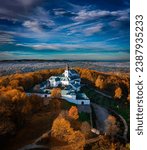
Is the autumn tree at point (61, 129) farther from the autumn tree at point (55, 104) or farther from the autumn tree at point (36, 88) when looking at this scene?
the autumn tree at point (36, 88)

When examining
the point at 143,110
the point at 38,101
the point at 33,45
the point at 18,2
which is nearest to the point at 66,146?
the point at 38,101

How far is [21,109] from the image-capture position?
223 cm

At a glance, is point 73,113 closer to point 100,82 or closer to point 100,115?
point 100,115

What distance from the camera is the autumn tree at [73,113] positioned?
7.38 ft

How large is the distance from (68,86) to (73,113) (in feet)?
0.63

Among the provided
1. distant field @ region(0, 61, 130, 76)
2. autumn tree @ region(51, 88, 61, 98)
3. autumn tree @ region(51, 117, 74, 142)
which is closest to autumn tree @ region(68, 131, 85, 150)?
autumn tree @ region(51, 117, 74, 142)

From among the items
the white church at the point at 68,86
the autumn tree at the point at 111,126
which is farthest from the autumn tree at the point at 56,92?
the autumn tree at the point at 111,126

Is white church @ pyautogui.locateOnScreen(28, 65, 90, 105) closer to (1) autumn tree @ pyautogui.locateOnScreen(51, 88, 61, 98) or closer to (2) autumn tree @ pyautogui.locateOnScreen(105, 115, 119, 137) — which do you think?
(1) autumn tree @ pyautogui.locateOnScreen(51, 88, 61, 98)

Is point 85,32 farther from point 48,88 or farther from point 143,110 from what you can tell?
point 143,110

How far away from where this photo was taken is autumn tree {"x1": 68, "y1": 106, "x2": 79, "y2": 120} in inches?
88.6

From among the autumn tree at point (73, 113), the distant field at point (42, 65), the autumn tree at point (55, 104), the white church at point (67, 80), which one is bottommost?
the autumn tree at point (73, 113)

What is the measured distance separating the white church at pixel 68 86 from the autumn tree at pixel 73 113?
4 centimetres

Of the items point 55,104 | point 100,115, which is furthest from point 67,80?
point 100,115

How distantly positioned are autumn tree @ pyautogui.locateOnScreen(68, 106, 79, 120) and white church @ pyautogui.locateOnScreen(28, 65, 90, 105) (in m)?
0.04
